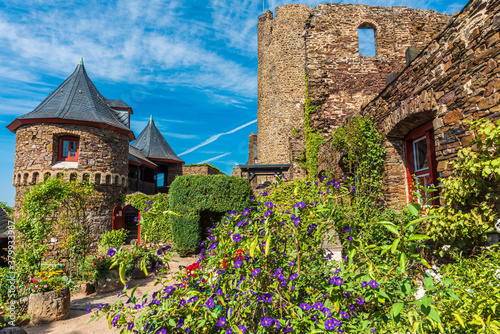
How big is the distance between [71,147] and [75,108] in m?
1.90

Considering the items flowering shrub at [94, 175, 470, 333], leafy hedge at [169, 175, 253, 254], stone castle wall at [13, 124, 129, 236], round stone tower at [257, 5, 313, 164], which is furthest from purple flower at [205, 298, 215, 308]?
round stone tower at [257, 5, 313, 164]

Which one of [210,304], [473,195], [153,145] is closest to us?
[210,304]

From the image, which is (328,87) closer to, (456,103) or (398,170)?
(398,170)

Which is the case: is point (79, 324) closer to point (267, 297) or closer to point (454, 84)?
point (267, 297)

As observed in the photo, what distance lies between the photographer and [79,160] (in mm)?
11789

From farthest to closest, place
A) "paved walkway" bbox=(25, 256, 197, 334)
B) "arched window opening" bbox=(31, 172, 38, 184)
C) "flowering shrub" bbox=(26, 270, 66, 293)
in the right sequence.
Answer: "arched window opening" bbox=(31, 172, 38, 184), "flowering shrub" bbox=(26, 270, 66, 293), "paved walkway" bbox=(25, 256, 197, 334)

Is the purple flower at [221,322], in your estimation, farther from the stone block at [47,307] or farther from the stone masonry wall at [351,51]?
the stone masonry wall at [351,51]

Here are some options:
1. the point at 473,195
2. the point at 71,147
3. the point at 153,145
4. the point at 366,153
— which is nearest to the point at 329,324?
the point at 473,195

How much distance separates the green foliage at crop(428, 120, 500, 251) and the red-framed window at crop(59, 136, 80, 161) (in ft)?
43.4

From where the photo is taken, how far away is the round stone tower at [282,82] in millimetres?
20344

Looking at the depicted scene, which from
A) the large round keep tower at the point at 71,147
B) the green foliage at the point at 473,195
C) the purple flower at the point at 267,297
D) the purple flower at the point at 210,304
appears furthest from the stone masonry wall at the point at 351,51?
the large round keep tower at the point at 71,147

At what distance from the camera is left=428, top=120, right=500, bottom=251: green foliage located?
2531 millimetres

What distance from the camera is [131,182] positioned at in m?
A: 15.9

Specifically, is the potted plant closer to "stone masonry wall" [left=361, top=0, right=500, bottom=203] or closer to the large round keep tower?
the large round keep tower
